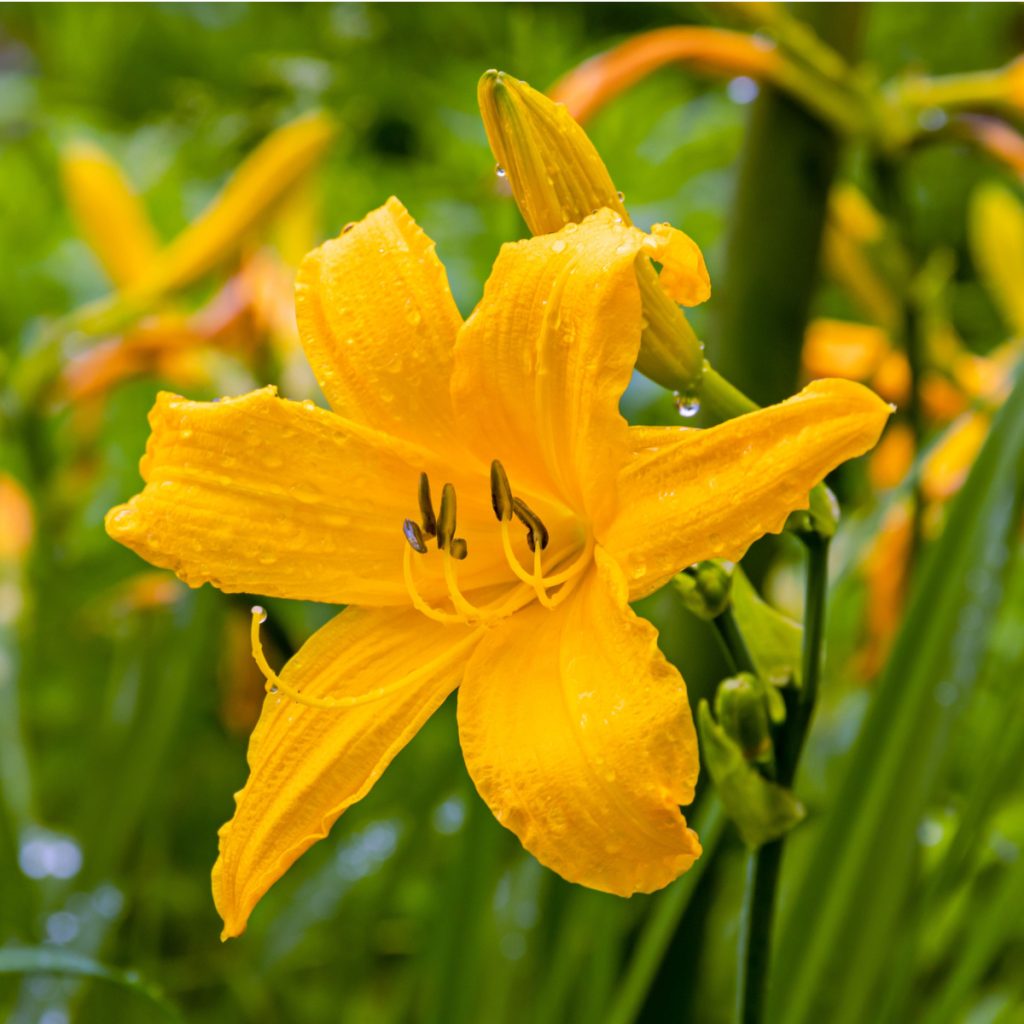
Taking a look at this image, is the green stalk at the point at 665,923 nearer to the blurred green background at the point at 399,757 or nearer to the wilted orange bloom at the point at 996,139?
the blurred green background at the point at 399,757

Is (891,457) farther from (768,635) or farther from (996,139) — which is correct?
(768,635)

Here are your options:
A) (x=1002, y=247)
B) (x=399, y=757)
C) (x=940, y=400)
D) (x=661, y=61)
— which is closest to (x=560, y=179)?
(x=661, y=61)

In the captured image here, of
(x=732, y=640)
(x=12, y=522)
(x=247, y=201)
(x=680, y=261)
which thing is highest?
(x=680, y=261)

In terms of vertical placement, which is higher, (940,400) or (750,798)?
(750,798)

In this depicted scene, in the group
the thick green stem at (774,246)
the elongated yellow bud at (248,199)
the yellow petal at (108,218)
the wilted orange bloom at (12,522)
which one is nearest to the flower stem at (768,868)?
the thick green stem at (774,246)

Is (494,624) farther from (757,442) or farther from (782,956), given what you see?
(782,956)

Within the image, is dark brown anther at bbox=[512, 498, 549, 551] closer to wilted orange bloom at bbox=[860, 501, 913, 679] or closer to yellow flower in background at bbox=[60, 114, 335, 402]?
wilted orange bloom at bbox=[860, 501, 913, 679]

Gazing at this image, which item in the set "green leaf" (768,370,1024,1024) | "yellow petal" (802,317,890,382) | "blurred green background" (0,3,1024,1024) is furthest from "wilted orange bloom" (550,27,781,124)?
"green leaf" (768,370,1024,1024)
